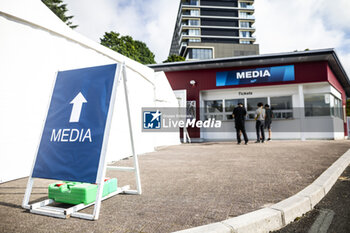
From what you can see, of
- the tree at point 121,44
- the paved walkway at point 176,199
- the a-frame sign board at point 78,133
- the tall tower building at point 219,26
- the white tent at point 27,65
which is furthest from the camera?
the tall tower building at point 219,26

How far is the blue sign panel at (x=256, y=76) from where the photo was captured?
39.9 feet

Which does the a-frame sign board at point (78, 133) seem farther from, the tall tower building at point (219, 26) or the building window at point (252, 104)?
the tall tower building at point (219, 26)

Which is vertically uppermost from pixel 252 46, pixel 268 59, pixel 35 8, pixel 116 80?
pixel 252 46

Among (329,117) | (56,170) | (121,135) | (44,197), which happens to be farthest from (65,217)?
(329,117)

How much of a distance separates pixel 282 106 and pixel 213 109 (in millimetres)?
3784

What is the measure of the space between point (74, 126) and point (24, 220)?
1021 millimetres

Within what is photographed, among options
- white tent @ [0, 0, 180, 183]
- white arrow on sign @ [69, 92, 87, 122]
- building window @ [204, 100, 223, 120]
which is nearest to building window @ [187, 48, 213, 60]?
building window @ [204, 100, 223, 120]

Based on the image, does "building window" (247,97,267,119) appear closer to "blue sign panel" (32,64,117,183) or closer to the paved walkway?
the paved walkway

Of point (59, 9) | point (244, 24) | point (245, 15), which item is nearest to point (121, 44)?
point (59, 9)

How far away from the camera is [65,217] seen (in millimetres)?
2211

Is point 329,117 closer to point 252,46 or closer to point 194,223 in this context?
point 194,223

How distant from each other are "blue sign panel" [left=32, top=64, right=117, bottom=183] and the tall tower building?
56.0m

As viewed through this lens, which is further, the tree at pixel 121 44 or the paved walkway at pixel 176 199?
the tree at pixel 121 44

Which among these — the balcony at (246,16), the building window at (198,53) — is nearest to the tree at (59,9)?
the building window at (198,53)
